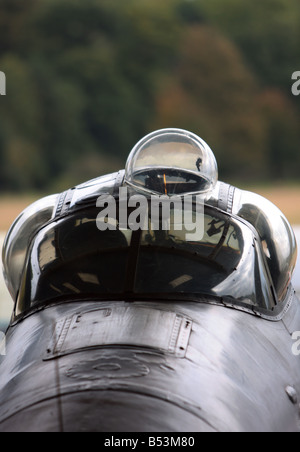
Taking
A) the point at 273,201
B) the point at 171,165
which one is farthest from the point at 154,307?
the point at 273,201

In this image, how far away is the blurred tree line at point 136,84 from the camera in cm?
2936

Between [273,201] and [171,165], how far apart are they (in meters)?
25.0

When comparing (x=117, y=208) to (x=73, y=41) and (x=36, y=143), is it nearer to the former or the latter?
(x=36, y=143)

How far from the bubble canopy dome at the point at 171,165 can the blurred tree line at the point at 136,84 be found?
945 inches

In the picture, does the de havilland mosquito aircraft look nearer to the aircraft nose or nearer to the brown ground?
the aircraft nose

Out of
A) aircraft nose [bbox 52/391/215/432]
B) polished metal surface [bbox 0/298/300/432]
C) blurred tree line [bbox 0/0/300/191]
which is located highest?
blurred tree line [bbox 0/0/300/191]

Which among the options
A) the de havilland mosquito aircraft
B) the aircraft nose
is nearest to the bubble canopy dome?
the de havilland mosquito aircraft

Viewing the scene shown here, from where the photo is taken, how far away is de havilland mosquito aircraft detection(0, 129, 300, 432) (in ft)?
8.39

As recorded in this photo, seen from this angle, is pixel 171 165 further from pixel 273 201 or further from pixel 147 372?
pixel 273 201

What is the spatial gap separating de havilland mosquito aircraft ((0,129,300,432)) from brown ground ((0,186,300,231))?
2163cm

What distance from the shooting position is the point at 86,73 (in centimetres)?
2997

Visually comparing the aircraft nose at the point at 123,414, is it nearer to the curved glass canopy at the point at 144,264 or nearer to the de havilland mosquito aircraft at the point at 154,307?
the de havilland mosquito aircraft at the point at 154,307

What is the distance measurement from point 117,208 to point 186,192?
45 centimetres

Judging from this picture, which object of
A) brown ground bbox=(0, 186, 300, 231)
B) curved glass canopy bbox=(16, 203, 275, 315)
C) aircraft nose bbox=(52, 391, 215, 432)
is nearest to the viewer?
aircraft nose bbox=(52, 391, 215, 432)
